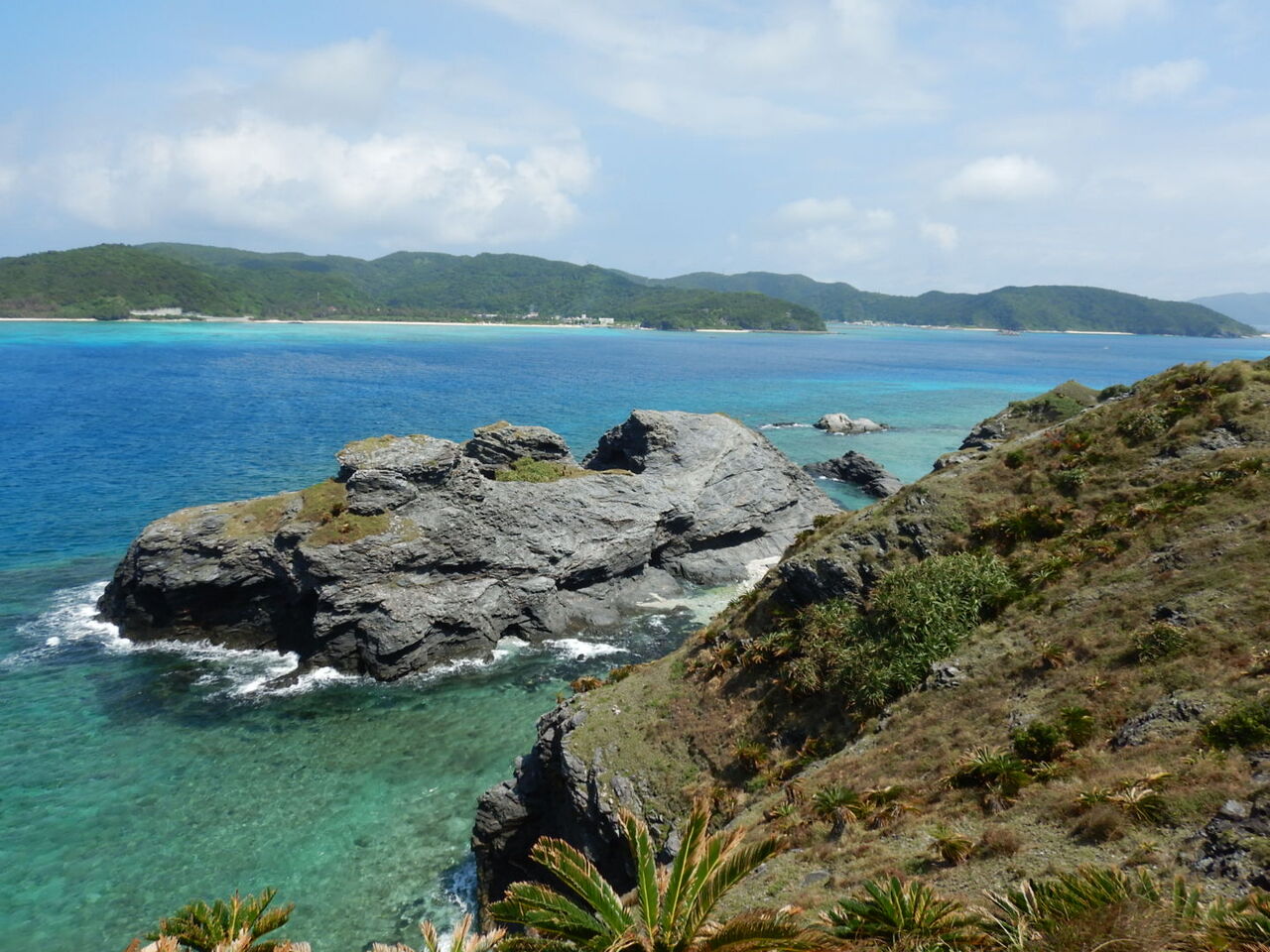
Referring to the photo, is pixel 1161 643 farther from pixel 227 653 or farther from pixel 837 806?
pixel 227 653

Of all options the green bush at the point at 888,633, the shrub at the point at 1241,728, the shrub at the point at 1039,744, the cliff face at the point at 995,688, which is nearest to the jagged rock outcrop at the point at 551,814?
the cliff face at the point at 995,688

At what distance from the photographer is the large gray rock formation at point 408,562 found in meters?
33.5

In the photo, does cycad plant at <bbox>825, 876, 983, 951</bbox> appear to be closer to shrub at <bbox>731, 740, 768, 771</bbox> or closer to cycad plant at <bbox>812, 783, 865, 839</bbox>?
cycad plant at <bbox>812, 783, 865, 839</bbox>

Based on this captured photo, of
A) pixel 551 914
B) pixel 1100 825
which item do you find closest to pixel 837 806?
pixel 1100 825

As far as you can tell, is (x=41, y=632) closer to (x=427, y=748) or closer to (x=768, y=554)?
(x=427, y=748)

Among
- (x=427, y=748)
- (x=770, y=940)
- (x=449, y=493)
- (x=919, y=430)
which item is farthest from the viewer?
(x=919, y=430)

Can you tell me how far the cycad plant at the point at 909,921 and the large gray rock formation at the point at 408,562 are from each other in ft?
88.5

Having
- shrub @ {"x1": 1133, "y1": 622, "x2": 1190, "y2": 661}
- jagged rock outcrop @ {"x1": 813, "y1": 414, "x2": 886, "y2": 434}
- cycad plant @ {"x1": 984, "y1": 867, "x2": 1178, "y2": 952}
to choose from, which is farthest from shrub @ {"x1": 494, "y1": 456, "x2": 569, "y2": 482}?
jagged rock outcrop @ {"x1": 813, "y1": 414, "x2": 886, "y2": 434}

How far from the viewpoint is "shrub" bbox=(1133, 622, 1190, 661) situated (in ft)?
53.4

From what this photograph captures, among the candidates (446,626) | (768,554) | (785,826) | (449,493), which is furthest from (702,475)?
(785,826)

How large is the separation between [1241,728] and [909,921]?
333 inches

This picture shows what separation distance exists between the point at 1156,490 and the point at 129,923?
35.0 m

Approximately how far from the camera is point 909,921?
32.4 ft

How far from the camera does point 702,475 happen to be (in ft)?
160
